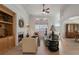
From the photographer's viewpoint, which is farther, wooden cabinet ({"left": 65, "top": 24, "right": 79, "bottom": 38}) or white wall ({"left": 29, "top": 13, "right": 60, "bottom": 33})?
wooden cabinet ({"left": 65, "top": 24, "right": 79, "bottom": 38})

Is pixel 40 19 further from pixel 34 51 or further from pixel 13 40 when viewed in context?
pixel 34 51

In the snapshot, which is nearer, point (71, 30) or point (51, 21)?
point (51, 21)

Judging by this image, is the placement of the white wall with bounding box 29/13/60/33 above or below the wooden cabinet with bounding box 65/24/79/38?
above

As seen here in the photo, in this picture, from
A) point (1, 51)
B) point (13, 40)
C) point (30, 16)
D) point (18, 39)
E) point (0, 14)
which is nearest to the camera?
point (1, 51)

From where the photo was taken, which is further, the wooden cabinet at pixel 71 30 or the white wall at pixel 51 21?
the wooden cabinet at pixel 71 30

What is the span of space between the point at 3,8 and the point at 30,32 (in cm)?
455

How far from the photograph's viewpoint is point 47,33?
9352 mm

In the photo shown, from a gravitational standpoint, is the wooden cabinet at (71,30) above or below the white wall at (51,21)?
below

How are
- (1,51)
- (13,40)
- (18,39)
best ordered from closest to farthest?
1. (1,51)
2. (13,40)
3. (18,39)

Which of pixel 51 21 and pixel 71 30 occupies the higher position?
pixel 51 21

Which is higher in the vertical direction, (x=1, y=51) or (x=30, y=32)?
(x=30, y=32)
